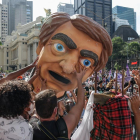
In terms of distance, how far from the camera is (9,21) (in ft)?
328

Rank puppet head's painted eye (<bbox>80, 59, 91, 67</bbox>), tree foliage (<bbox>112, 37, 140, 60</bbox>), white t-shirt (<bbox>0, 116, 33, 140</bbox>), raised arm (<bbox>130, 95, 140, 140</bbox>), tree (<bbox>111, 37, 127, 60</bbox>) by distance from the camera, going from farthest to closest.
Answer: tree (<bbox>111, 37, 127, 60</bbox>) < tree foliage (<bbox>112, 37, 140, 60</bbox>) < puppet head's painted eye (<bbox>80, 59, 91, 67</bbox>) < raised arm (<bbox>130, 95, 140, 140</bbox>) < white t-shirt (<bbox>0, 116, 33, 140</bbox>)

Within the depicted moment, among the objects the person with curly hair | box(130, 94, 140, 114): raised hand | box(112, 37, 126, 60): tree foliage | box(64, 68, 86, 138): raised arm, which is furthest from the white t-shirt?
box(112, 37, 126, 60): tree foliage

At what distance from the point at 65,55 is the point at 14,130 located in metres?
1.37

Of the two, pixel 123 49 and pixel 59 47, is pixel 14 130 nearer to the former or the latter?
→ pixel 59 47

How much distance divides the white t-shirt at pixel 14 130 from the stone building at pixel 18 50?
185 ft

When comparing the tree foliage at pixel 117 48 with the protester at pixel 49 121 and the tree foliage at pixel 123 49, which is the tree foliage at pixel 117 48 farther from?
the protester at pixel 49 121

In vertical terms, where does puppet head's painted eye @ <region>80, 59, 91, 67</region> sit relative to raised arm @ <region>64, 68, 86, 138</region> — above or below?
above

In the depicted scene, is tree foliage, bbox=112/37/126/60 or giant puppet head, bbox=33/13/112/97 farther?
tree foliage, bbox=112/37/126/60

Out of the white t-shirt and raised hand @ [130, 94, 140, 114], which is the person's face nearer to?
raised hand @ [130, 94, 140, 114]

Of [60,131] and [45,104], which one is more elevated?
[45,104]

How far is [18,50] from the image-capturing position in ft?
201

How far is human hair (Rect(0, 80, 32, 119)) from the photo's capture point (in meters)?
→ 1.42

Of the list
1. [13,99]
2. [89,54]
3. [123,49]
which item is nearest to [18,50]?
[123,49]

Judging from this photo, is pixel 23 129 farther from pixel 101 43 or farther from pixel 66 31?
pixel 101 43
